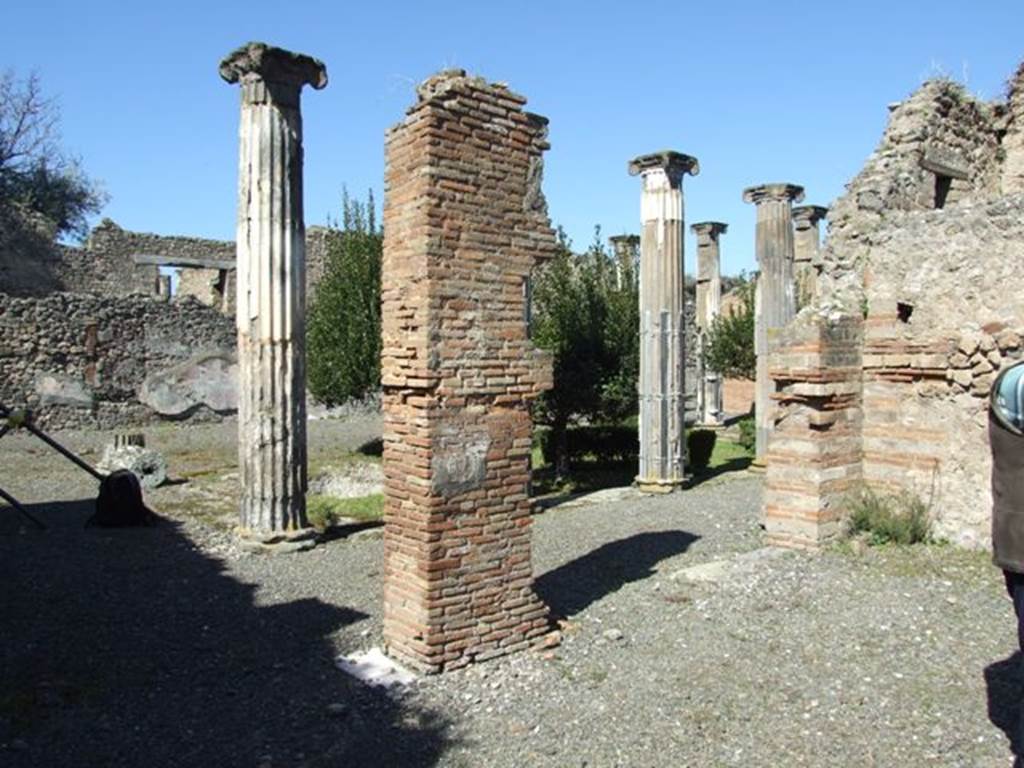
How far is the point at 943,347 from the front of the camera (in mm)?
7973

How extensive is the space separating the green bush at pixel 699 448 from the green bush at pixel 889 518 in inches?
308

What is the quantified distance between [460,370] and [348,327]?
474 inches

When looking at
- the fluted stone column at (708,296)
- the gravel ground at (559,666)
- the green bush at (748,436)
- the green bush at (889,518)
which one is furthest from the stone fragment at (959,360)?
the fluted stone column at (708,296)

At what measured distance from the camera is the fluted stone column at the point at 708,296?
25547mm

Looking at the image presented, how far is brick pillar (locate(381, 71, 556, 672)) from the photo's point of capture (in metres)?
5.46

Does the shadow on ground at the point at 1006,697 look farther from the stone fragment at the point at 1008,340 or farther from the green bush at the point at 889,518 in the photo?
the stone fragment at the point at 1008,340

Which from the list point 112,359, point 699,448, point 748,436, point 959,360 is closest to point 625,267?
point 699,448

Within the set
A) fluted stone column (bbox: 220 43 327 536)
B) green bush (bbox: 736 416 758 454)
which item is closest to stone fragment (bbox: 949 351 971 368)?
fluted stone column (bbox: 220 43 327 536)

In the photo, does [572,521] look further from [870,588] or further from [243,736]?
[243,736]

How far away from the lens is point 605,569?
8023 millimetres

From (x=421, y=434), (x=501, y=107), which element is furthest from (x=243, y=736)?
(x=501, y=107)

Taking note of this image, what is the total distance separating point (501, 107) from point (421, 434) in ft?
7.32

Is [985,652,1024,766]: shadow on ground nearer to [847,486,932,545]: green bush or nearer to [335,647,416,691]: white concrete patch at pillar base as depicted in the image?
[847,486,932,545]: green bush

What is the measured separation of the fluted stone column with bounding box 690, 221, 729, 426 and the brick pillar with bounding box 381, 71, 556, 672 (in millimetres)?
20244
